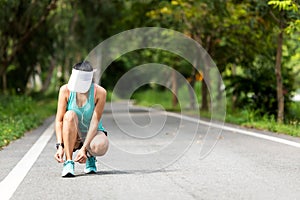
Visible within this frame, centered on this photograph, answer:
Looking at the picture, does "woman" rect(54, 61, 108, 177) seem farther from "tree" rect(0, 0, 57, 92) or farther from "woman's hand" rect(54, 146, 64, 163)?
"tree" rect(0, 0, 57, 92)

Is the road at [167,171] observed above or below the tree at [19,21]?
below

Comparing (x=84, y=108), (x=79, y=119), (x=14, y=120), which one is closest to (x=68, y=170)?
(x=79, y=119)

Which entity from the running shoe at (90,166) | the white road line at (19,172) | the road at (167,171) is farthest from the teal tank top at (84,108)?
the white road line at (19,172)

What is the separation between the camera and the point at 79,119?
768 centimetres

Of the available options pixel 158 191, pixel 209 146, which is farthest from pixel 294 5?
pixel 158 191

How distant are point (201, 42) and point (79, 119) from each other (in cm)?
1919

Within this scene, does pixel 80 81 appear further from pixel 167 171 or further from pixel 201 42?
pixel 201 42

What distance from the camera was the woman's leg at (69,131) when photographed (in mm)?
7477

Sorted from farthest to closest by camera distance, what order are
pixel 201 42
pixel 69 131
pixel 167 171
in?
pixel 201 42 < pixel 167 171 < pixel 69 131

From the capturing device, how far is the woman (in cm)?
739

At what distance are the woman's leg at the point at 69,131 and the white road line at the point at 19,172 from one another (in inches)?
25.1

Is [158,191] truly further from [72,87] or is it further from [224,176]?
[72,87]

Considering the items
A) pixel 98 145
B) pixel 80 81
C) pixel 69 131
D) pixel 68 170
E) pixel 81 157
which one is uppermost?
pixel 80 81

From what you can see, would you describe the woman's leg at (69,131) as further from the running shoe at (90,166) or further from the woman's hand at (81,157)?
the running shoe at (90,166)
